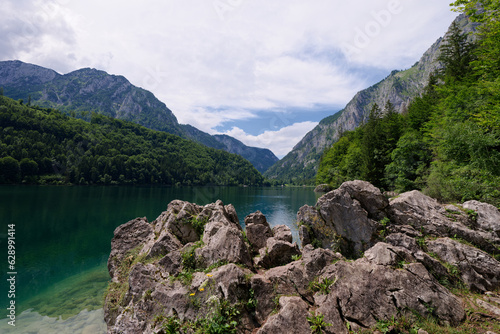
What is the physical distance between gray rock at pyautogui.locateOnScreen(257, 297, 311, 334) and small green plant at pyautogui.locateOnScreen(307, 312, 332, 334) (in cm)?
16

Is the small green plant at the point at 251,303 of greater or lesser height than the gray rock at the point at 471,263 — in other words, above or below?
below

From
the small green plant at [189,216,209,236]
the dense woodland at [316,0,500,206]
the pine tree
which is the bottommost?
the small green plant at [189,216,209,236]

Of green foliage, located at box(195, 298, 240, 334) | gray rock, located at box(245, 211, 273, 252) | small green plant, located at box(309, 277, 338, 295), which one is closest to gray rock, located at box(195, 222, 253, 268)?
green foliage, located at box(195, 298, 240, 334)

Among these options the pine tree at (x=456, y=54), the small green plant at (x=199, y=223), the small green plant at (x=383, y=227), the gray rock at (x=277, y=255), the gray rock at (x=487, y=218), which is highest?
the pine tree at (x=456, y=54)

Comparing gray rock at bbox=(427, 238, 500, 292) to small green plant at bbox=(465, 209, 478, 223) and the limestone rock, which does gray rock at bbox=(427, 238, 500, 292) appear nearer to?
small green plant at bbox=(465, 209, 478, 223)

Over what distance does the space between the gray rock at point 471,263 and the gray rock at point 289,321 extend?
7.77 metres

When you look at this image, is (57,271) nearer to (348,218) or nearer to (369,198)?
(348,218)

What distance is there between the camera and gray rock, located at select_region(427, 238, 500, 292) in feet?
32.3

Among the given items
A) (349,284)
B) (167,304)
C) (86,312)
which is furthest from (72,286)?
(349,284)

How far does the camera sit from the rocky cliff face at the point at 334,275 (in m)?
8.36

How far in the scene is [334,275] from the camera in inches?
376

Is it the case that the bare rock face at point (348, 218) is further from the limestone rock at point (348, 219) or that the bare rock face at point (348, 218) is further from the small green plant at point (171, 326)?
the small green plant at point (171, 326)

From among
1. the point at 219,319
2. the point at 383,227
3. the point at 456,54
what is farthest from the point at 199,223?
the point at 456,54

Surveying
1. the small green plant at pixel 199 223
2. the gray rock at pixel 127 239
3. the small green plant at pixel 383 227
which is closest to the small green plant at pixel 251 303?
the small green plant at pixel 199 223
